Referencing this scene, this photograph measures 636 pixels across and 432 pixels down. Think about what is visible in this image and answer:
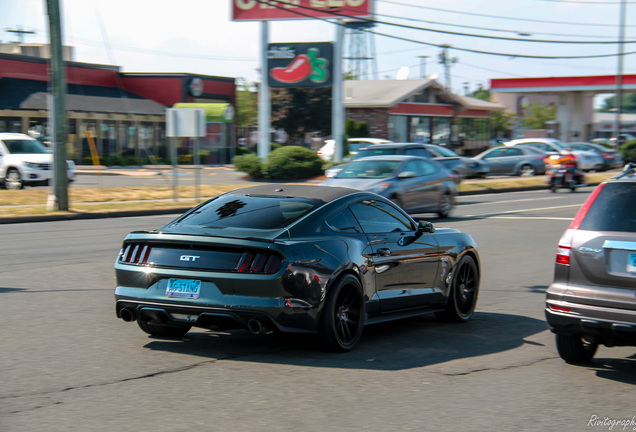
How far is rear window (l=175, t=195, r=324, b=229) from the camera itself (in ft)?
22.7

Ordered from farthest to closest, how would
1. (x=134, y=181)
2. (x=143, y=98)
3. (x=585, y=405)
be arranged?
(x=143, y=98), (x=134, y=181), (x=585, y=405)

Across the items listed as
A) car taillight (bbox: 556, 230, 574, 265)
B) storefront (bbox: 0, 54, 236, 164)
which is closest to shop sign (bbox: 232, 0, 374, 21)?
storefront (bbox: 0, 54, 236, 164)

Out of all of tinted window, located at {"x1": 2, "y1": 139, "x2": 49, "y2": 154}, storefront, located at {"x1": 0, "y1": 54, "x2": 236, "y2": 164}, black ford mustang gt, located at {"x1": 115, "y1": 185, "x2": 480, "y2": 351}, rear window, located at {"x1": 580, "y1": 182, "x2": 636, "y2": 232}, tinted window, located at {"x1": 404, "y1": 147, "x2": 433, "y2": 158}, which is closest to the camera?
rear window, located at {"x1": 580, "y1": 182, "x2": 636, "y2": 232}

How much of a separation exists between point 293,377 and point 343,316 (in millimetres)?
979

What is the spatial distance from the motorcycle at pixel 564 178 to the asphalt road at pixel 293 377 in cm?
2197

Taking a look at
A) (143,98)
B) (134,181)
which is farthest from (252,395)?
(143,98)

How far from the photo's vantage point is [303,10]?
4047 centimetres

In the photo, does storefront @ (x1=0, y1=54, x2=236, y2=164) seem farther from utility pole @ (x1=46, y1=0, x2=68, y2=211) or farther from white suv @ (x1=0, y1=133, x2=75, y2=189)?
utility pole @ (x1=46, y1=0, x2=68, y2=211)

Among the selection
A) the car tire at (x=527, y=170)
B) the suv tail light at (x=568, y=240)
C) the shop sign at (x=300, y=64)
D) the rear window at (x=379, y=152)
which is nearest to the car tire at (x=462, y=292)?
the suv tail light at (x=568, y=240)

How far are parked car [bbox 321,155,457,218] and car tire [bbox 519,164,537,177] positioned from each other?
19.6 metres

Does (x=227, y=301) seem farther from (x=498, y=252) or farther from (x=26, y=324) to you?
Result: (x=498, y=252)

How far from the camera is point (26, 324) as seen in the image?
782 centimetres

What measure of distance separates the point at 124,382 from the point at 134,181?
2843 cm

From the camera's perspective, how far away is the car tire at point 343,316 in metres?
6.61
